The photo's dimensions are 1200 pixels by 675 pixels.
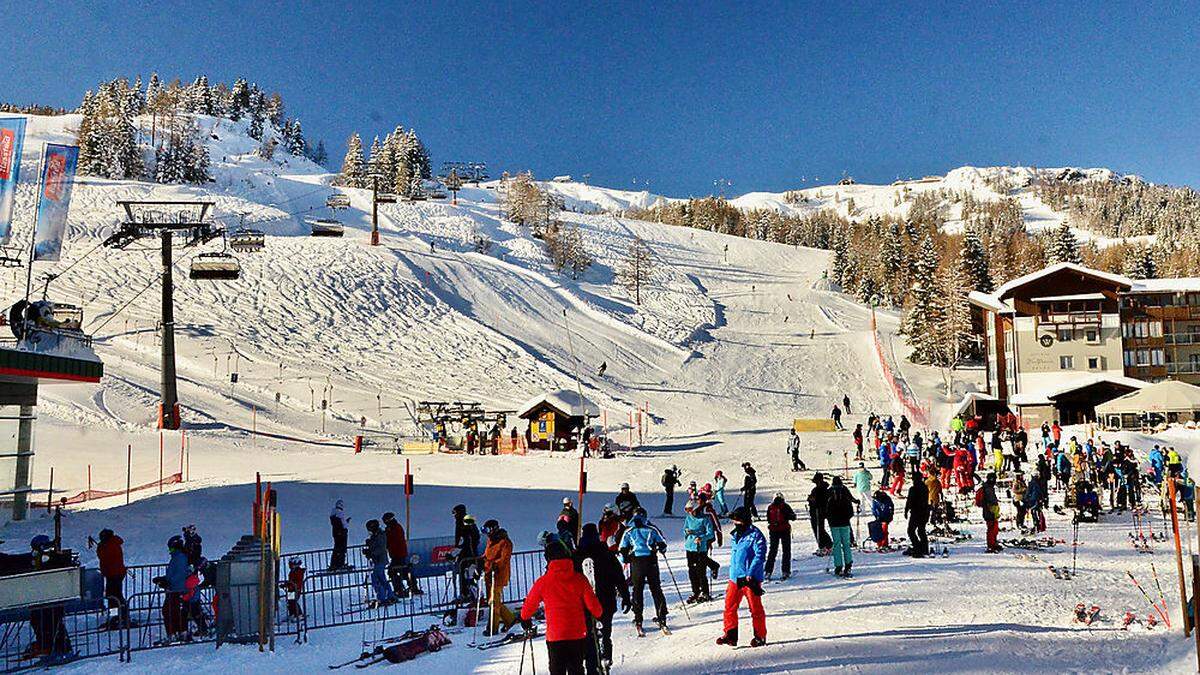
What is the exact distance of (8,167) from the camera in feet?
55.7

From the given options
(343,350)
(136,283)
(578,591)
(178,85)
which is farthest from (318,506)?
(178,85)

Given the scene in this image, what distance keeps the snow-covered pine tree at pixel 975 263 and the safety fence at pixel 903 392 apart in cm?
1016

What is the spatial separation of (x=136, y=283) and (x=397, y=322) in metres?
14.9

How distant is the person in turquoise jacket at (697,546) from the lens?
10.8m

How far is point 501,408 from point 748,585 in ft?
113

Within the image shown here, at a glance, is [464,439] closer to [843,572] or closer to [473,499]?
[473,499]

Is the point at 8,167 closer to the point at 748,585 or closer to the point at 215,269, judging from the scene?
the point at 748,585

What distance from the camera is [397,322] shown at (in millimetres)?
56094

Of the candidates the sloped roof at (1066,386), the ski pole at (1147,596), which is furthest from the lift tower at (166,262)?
the sloped roof at (1066,386)

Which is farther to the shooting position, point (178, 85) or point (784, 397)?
point (178, 85)

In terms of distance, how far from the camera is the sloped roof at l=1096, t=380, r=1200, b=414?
32938mm

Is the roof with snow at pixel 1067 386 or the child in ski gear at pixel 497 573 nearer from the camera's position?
the child in ski gear at pixel 497 573

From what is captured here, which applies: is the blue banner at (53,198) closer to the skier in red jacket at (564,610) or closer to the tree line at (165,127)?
the skier in red jacket at (564,610)

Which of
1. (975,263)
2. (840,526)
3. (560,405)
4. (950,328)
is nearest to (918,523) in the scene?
(840,526)
